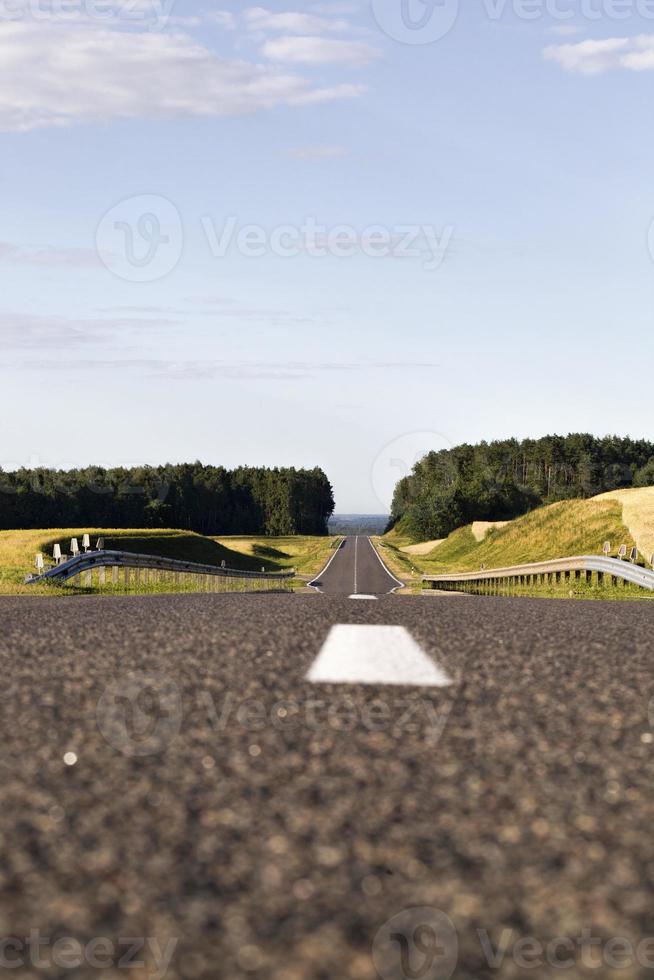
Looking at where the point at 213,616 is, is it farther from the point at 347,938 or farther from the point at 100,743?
the point at 347,938

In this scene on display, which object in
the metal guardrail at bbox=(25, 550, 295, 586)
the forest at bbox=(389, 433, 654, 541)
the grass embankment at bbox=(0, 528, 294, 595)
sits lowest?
the grass embankment at bbox=(0, 528, 294, 595)

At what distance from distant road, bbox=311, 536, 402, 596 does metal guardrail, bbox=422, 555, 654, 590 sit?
17319 mm

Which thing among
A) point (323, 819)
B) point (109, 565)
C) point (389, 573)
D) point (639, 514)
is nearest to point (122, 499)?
point (389, 573)

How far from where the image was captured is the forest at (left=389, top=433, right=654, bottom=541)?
440ft

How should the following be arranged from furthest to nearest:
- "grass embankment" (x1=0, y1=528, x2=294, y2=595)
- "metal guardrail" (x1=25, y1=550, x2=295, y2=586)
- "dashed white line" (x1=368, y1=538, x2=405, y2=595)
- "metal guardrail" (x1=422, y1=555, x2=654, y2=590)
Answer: "dashed white line" (x1=368, y1=538, x2=405, y2=595) → "grass embankment" (x1=0, y1=528, x2=294, y2=595) → "metal guardrail" (x1=25, y1=550, x2=295, y2=586) → "metal guardrail" (x1=422, y1=555, x2=654, y2=590)

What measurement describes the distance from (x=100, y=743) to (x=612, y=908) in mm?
2604

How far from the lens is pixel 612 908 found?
294cm

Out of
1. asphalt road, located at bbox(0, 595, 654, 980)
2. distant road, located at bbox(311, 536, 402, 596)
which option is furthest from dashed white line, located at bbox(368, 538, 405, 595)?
asphalt road, located at bbox(0, 595, 654, 980)

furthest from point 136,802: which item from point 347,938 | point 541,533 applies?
point 541,533

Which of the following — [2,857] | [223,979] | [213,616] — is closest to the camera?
[223,979]

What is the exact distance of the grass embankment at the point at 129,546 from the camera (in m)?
54.6

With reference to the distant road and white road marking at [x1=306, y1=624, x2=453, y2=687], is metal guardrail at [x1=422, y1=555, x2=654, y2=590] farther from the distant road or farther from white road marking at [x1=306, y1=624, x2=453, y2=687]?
the distant road

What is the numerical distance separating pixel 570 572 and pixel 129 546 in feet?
162

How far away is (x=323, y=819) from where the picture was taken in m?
3.64
